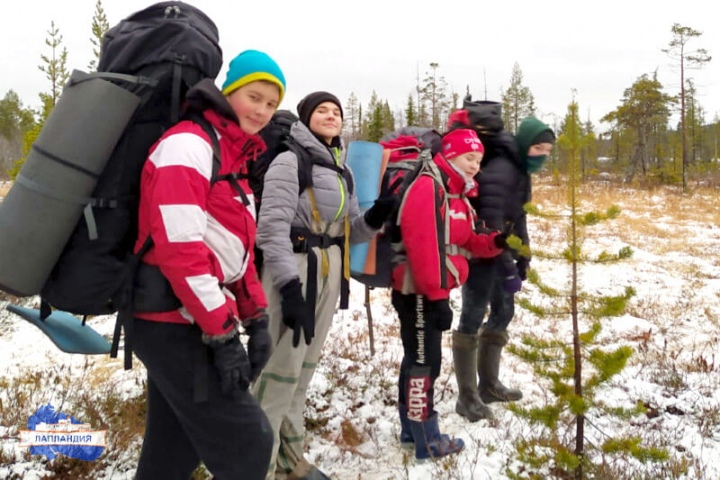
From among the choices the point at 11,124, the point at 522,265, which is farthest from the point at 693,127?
the point at 11,124

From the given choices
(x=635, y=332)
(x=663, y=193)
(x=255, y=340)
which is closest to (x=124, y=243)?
(x=255, y=340)

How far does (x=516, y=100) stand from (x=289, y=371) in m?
54.1

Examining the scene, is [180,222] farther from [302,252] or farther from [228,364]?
[302,252]

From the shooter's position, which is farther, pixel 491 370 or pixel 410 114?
pixel 410 114

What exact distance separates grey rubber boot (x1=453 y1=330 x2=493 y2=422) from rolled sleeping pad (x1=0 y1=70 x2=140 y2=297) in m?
3.10

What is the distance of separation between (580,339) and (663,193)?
26306 mm

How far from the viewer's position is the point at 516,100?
5141cm

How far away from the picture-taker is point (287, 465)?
303 centimetres

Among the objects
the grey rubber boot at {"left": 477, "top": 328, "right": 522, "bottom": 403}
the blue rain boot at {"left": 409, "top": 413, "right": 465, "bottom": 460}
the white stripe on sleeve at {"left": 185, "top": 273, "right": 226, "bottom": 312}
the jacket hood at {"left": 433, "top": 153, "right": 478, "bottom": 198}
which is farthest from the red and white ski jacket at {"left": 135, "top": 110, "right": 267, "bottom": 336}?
the grey rubber boot at {"left": 477, "top": 328, "right": 522, "bottom": 403}

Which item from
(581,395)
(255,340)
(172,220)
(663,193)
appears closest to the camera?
(172,220)

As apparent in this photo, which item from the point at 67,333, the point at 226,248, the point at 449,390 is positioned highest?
the point at 226,248

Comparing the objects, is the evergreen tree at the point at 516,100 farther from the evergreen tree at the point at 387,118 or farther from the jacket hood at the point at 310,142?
the jacket hood at the point at 310,142

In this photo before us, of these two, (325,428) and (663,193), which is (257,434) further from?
(663,193)

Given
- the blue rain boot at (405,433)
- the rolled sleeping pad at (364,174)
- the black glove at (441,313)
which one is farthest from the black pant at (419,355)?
the rolled sleeping pad at (364,174)
